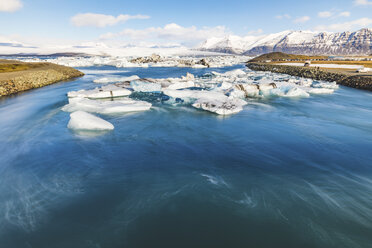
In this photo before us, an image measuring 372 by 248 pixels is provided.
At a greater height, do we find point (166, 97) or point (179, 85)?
point (179, 85)

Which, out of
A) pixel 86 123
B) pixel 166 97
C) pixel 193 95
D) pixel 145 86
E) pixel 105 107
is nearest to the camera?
pixel 86 123

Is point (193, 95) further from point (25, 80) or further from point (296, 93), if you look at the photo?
point (25, 80)

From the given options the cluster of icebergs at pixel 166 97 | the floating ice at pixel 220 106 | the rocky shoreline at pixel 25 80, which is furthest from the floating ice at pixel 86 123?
the rocky shoreline at pixel 25 80

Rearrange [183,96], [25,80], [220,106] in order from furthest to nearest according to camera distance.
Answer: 1. [25,80]
2. [183,96]
3. [220,106]

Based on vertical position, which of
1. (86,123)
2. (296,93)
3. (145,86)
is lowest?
(86,123)

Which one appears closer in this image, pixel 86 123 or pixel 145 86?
pixel 86 123

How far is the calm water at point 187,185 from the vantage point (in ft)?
12.2

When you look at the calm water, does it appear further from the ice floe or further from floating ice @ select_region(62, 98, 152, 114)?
the ice floe

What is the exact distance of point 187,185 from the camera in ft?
16.5

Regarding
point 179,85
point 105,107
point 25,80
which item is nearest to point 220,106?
point 105,107

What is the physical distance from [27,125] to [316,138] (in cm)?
1288

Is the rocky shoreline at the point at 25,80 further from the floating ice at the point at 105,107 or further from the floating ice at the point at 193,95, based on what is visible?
the floating ice at the point at 193,95

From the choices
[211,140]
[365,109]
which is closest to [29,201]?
[211,140]

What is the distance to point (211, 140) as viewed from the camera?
762 cm
